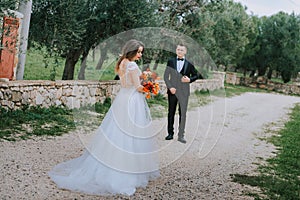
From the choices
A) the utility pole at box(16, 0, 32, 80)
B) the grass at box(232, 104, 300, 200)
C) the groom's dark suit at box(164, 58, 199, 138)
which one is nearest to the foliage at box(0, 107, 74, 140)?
the utility pole at box(16, 0, 32, 80)

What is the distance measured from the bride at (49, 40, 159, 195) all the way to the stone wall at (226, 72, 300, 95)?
27014 millimetres

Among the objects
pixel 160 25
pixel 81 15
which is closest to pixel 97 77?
pixel 81 15

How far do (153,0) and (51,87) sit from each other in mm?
4133

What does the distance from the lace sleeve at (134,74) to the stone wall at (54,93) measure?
405cm

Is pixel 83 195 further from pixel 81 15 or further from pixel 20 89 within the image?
pixel 81 15

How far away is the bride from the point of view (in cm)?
443

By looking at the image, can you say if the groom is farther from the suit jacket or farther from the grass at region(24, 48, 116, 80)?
the grass at region(24, 48, 116, 80)

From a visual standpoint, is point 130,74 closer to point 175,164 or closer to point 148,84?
point 148,84

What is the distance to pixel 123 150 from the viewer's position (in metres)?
4.59

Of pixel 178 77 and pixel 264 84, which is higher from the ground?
pixel 264 84

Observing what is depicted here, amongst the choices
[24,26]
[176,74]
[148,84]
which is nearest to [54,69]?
[24,26]

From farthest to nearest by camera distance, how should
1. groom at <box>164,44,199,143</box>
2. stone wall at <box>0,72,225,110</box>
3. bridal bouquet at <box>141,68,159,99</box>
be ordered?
stone wall at <box>0,72,225,110</box>
groom at <box>164,44,199,143</box>
bridal bouquet at <box>141,68,159,99</box>

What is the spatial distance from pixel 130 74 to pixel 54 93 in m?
4.94

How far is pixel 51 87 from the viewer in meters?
9.09
